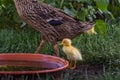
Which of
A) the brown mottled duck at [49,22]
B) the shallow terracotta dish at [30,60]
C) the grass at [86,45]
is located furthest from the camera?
the grass at [86,45]

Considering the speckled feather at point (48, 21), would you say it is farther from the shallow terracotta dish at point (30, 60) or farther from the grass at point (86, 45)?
the shallow terracotta dish at point (30, 60)

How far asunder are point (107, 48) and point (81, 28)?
539mm

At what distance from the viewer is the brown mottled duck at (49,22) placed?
386 cm

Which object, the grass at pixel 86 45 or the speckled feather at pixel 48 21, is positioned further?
the grass at pixel 86 45

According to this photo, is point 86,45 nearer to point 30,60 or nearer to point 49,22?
point 49,22

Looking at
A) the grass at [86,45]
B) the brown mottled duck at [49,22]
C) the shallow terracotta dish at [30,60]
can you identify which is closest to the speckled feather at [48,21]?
the brown mottled duck at [49,22]

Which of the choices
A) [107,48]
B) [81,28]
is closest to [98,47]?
→ [107,48]

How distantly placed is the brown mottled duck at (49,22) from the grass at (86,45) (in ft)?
1.23

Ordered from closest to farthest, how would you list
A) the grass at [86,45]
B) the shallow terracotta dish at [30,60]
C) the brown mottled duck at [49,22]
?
the shallow terracotta dish at [30,60]
the brown mottled duck at [49,22]
the grass at [86,45]

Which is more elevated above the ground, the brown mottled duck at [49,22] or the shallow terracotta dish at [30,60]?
the brown mottled duck at [49,22]

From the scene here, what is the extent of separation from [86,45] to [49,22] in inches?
29.8

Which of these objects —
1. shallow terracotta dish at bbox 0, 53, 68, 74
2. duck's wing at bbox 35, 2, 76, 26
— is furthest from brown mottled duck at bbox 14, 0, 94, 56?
shallow terracotta dish at bbox 0, 53, 68, 74

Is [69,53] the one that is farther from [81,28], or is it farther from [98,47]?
[98,47]

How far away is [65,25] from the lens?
155 inches
